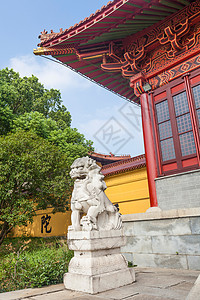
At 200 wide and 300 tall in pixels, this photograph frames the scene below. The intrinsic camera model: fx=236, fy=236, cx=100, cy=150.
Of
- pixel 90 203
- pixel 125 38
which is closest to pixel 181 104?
pixel 125 38

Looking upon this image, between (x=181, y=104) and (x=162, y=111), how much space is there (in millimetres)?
716

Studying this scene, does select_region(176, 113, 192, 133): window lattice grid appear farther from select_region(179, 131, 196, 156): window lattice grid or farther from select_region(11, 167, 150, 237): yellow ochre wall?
select_region(11, 167, 150, 237): yellow ochre wall

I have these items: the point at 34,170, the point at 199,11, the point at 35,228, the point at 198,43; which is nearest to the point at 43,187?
the point at 34,170

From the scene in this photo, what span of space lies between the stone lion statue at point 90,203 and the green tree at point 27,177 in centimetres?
546

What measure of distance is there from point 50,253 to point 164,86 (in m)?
6.53

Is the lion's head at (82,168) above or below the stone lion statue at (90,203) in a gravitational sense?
above

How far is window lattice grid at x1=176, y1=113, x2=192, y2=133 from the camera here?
7.66 meters

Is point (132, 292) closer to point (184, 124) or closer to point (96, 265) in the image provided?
point (96, 265)

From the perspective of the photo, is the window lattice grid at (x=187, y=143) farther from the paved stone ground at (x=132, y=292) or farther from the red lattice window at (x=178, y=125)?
the paved stone ground at (x=132, y=292)

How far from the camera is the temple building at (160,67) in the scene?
7.48 metres

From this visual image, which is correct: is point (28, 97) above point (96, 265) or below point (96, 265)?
above

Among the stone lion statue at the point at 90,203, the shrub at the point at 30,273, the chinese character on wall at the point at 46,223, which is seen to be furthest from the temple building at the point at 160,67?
the chinese character on wall at the point at 46,223

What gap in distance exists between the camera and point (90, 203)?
167 inches

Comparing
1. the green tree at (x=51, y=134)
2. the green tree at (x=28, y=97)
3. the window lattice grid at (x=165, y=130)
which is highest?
the green tree at (x=28, y=97)
